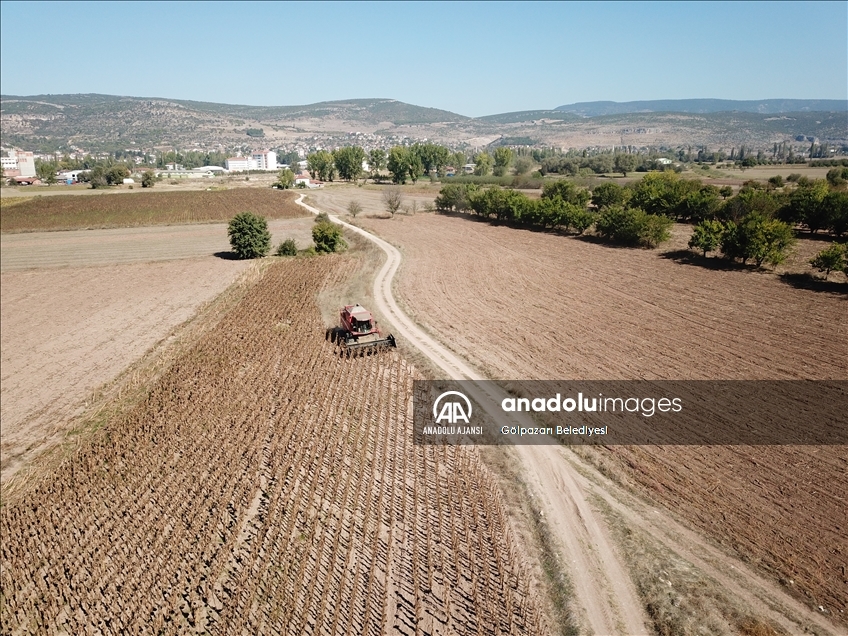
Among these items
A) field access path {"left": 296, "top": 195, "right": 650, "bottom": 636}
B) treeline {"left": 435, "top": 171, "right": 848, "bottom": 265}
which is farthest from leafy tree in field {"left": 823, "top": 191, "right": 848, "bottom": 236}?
field access path {"left": 296, "top": 195, "right": 650, "bottom": 636}

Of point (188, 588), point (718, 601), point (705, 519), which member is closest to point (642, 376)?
point (705, 519)

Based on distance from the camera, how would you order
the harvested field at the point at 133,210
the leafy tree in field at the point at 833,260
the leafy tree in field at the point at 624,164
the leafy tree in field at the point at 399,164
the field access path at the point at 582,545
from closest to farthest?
the field access path at the point at 582,545 < the leafy tree in field at the point at 833,260 < the harvested field at the point at 133,210 < the leafy tree in field at the point at 399,164 < the leafy tree in field at the point at 624,164

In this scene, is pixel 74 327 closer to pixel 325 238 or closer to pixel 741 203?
pixel 325 238

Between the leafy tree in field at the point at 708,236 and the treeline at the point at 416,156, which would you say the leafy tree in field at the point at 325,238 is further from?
the treeline at the point at 416,156

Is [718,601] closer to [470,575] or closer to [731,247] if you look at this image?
[470,575]

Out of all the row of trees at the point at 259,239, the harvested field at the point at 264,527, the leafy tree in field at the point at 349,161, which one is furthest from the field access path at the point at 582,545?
the leafy tree in field at the point at 349,161

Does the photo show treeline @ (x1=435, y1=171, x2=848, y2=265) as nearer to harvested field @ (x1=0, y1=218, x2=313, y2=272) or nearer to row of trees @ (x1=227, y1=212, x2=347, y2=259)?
row of trees @ (x1=227, y1=212, x2=347, y2=259)

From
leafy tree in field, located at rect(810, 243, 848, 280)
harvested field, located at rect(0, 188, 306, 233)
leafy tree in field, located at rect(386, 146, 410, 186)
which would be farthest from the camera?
leafy tree in field, located at rect(386, 146, 410, 186)

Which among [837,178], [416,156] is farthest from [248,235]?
[416,156]
